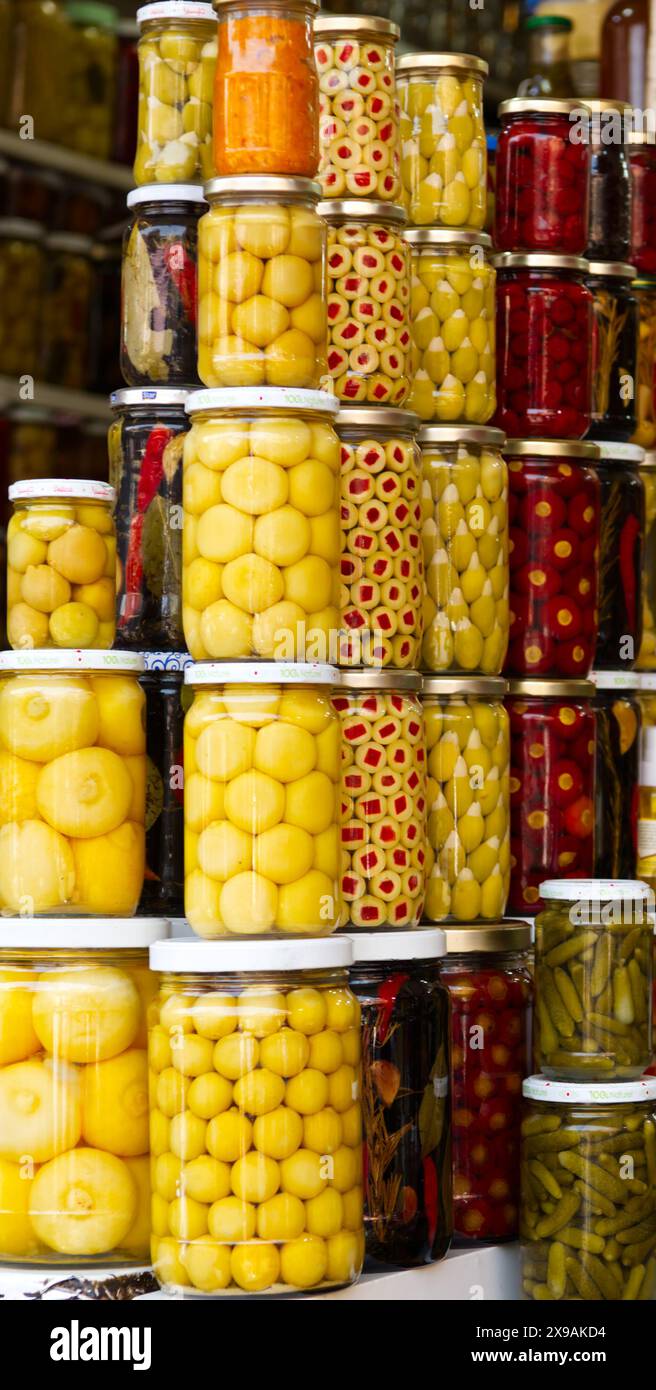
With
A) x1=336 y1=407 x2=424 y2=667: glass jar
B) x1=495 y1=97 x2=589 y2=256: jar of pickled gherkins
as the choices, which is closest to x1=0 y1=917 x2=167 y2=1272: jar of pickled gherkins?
x1=336 y1=407 x2=424 y2=667: glass jar

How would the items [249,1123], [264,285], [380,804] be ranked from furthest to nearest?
1. [380,804]
2. [264,285]
3. [249,1123]

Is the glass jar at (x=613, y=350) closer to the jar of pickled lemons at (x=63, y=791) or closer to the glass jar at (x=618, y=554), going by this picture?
the glass jar at (x=618, y=554)

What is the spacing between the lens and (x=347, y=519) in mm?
1831

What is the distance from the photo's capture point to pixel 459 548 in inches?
77.4

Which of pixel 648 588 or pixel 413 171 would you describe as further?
pixel 648 588

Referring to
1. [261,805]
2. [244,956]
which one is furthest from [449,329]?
[244,956]

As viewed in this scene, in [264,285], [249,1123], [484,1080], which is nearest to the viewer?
[249,1123]

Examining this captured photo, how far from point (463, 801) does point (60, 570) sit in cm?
45

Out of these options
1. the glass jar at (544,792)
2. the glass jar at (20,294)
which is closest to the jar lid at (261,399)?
the glass jar at (544,792)

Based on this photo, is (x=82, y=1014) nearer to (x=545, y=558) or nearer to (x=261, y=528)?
(x=261, y=528)
